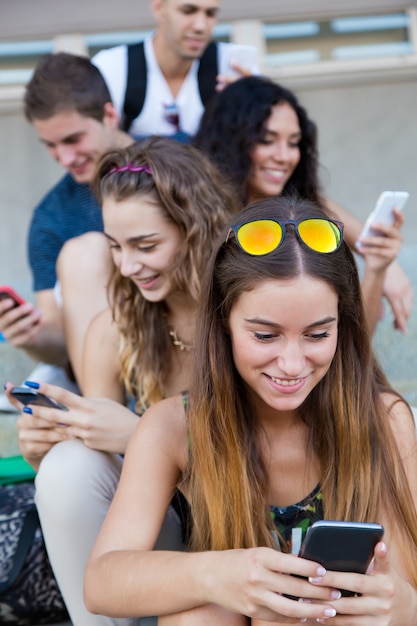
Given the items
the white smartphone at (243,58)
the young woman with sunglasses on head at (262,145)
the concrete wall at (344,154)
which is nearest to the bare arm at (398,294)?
the young woman with sunglasses on head at (262,145)

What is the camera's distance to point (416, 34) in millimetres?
4957

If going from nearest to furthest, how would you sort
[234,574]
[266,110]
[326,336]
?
1. [234,574]
2. [326,336]
3. [266,110]

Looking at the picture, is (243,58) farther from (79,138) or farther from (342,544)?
(342,544)

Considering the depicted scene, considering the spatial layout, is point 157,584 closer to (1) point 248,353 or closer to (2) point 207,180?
(1) point 248,353

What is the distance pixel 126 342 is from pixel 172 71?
4.88 feet

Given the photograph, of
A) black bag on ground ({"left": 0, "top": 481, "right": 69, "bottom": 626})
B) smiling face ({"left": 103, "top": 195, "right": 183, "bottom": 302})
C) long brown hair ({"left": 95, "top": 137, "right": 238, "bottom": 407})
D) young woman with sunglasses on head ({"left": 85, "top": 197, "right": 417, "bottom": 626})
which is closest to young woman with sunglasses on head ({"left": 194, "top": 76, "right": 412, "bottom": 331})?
long brown hair ({"left": 95, "top": 137, "right": 238, "bottom": 407})

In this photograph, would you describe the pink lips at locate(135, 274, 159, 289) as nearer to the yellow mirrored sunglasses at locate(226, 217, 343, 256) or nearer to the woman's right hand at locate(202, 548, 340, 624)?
the yellow mirrored sunglasses at locate(226, 217, 343, 256)

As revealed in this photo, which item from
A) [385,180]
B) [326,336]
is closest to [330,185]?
[385,180]

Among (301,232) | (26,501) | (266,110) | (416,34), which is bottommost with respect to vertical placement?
(26,501)

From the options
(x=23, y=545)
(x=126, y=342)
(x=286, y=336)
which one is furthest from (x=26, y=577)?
(x=286, y=336)

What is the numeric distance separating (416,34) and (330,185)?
0.81 metres

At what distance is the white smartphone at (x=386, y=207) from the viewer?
117 inches

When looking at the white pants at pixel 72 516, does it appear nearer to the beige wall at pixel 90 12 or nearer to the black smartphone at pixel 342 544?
the black smartphone at pixel 342 544

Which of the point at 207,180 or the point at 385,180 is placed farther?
the point at 385,180
